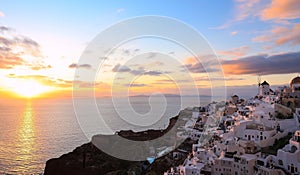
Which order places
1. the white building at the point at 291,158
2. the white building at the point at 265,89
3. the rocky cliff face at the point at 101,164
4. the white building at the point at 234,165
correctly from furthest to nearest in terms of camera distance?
1. the white building at the point at 265,89
2. the rocky cliff face at the point at 101,164
3. the white building at the point at 234,165
4. the white building at the point at 291,158

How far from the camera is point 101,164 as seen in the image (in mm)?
39156

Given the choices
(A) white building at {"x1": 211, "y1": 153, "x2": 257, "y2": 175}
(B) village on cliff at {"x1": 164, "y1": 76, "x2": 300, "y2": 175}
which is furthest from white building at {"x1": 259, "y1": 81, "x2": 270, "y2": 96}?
(A) white building at {"x1": 211, "y1": 153, "x2": 257, "y2": 175}

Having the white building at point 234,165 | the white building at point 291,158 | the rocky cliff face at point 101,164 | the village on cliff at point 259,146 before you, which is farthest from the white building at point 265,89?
the white building at point 234,165

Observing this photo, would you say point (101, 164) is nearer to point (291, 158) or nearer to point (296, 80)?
point (291, 158)

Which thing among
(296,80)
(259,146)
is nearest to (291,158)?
(259,146)

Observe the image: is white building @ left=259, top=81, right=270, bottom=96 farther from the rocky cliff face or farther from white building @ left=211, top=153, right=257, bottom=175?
white building @ left=211, top=153, right=257, bottom=175

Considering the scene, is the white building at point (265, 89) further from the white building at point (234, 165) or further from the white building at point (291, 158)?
the white building at point (234, 165)

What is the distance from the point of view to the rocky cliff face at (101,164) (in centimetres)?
3531

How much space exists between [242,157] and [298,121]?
997 centimetres

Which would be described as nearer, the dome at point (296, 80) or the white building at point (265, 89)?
the dome at point (296, 80)

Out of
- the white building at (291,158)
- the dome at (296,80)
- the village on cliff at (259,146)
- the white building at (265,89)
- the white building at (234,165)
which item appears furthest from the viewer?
the white building at (265,89)

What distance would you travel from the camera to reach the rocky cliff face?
3531 centimetres

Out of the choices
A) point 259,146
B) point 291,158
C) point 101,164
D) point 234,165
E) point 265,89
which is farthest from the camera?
point 265,89

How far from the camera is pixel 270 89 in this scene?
44594 millimetres
